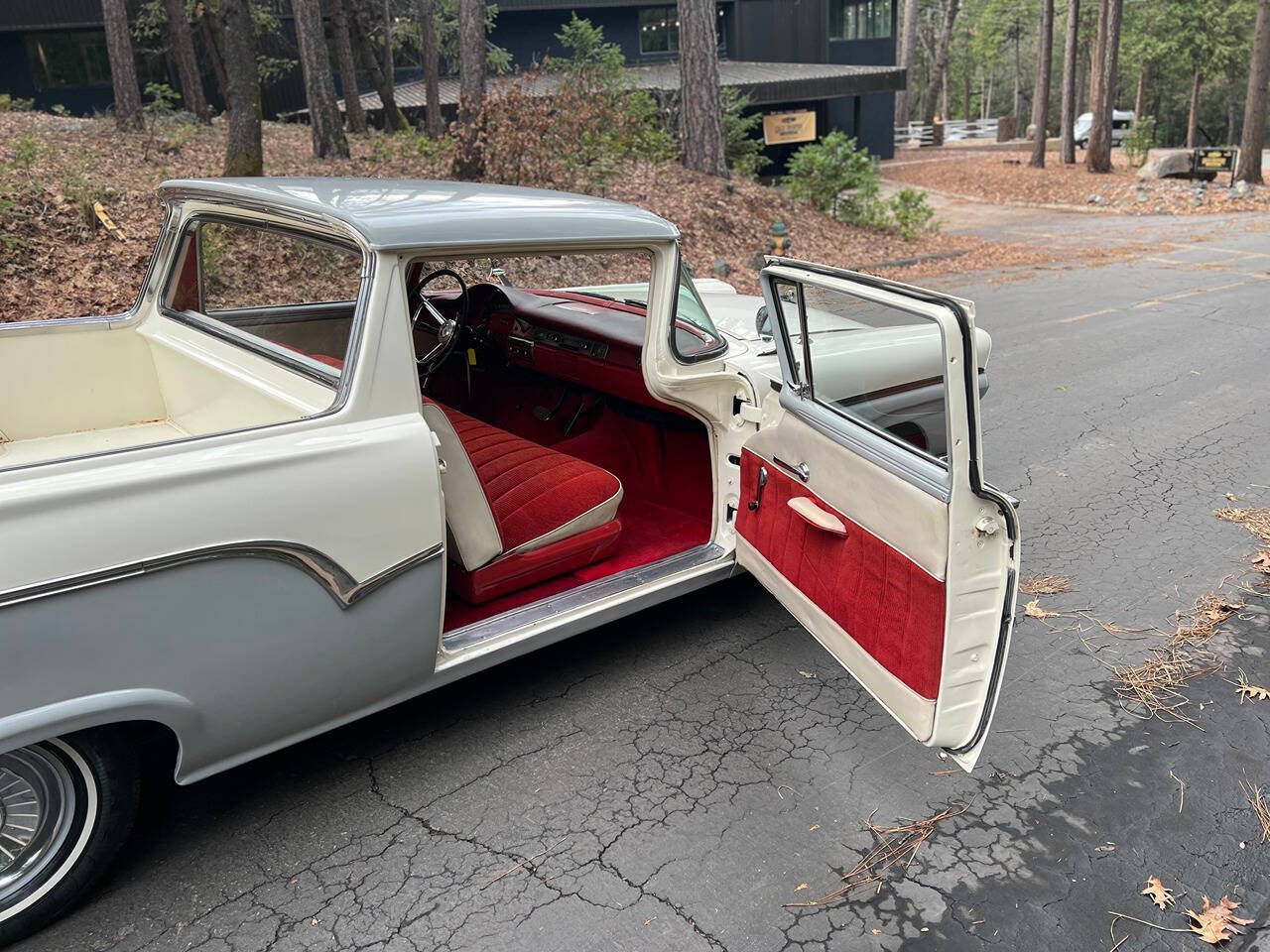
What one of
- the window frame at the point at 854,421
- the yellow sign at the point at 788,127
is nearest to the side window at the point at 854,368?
the window frame at the point at 854,421

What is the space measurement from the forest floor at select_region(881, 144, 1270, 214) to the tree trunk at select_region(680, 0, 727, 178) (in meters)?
10.7

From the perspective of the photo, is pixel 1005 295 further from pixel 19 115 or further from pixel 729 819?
pixel 19 115

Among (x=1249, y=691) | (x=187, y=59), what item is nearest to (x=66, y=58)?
(x=187, y=59)

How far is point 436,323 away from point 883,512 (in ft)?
8.04

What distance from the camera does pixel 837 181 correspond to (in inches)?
568

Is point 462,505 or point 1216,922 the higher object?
point 462,505

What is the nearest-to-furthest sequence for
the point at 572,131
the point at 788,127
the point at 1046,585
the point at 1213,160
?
the point at 1046,585 → the point at 572,131 → the point at 1213,160 → the point at 788,127

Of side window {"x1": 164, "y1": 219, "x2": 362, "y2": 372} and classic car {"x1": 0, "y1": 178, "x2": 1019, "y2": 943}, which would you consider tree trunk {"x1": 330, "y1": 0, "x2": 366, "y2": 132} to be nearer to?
side window {"x1": 164, "y1": 219, "x2": 362, "y2": 372}

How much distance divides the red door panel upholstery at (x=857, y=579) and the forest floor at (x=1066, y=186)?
19.9 meters

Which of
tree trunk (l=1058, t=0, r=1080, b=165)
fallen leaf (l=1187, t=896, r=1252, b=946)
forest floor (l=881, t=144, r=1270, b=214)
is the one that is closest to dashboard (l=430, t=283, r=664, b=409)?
fallen leaf (l=1187, t=896, r=1252, b=946)

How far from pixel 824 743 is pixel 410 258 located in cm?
206

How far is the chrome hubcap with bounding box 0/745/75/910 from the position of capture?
7.29 ft

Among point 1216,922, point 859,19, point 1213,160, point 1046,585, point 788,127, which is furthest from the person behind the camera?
point 859,19

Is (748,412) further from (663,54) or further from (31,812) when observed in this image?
(663,54)
